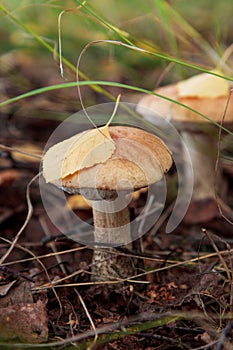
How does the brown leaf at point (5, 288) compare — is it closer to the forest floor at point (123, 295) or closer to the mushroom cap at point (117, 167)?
the forest floor at point (123, 295)

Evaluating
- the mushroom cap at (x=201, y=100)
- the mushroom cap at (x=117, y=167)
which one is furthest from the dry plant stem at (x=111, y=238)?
the mushroom cap at (x=201, y=100)

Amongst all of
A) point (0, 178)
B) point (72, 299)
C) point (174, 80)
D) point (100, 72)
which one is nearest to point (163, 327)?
point (72, 299)

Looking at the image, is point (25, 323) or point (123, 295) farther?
point (123, 295)

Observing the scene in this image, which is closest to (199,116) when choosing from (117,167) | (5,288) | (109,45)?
(117,167)

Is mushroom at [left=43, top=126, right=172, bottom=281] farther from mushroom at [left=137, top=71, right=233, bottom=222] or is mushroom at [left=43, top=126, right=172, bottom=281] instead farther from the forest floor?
mushroom at [left=137, top=71, right=233, bottom=222]

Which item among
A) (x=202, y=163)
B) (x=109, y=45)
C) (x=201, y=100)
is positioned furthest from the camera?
(x=109, y=45)

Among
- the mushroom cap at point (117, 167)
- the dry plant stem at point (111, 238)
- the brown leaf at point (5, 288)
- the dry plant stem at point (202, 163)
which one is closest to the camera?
the mushroom cap at point (117, 167)

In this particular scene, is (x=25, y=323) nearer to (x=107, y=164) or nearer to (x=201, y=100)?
(x=107, y=164)
